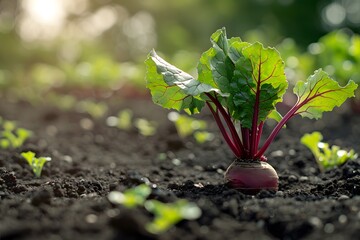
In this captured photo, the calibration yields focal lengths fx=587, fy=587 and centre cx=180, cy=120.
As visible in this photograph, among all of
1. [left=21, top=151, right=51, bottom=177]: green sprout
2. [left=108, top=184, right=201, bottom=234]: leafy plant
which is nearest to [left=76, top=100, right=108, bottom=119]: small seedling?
[left=21, top=151, right=51, bottom=177]: green sprout

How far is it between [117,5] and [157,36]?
249 cm

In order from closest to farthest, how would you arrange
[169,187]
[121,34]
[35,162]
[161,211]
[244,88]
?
[161,211]
[244,88]
[169,187]
[35,162]
[121,34]

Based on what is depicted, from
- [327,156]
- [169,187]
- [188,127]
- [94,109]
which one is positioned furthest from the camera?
[94,109]

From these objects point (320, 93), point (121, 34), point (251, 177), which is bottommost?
point (251, 177)

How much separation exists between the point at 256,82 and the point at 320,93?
0.37 meters

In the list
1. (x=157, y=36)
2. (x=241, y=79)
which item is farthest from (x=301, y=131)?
(x=157, y=36)

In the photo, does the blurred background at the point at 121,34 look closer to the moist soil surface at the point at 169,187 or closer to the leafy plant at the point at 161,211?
the moist soil surface at the point at 169,187

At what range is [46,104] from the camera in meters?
8.21

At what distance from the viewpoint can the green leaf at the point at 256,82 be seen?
2889 mm

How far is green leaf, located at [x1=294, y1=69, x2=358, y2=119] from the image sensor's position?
9.86ft

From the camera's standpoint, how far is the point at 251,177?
2.99 meters

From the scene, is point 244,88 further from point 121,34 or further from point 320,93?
point 121,34

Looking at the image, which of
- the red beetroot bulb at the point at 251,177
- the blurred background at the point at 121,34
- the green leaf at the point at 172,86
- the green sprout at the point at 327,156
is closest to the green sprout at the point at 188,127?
the green sprout at the point at 327,156

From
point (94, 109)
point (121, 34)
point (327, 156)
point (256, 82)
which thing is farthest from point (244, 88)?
point (121, 34)
